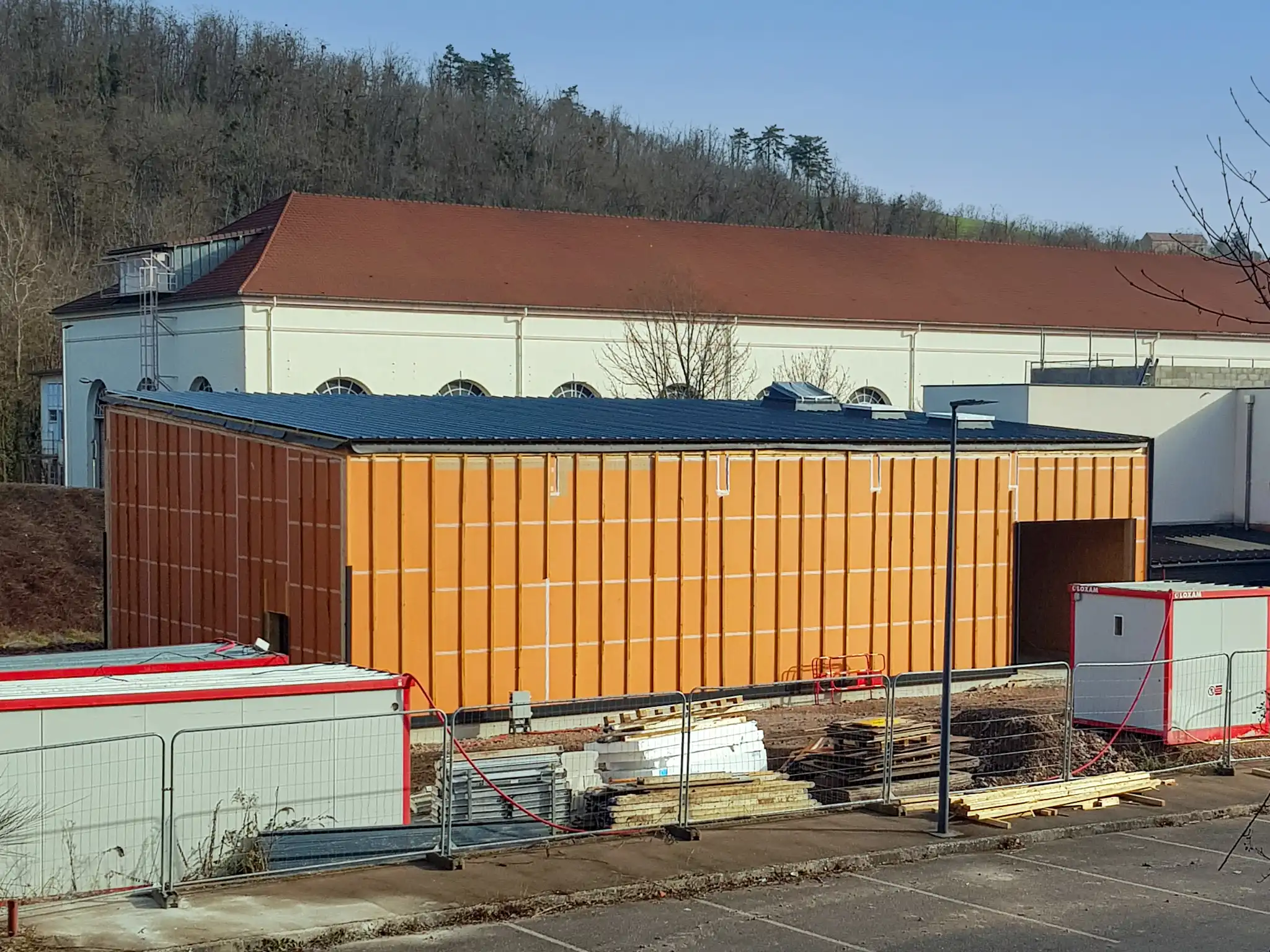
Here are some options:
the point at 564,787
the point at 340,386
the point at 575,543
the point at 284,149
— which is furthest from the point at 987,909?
the point at 284,149

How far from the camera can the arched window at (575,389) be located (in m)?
53.6

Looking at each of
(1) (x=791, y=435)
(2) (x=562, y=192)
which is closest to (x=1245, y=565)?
(1) (x=791, y=435)

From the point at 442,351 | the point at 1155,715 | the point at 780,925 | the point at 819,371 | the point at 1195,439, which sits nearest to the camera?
the point at 780,925

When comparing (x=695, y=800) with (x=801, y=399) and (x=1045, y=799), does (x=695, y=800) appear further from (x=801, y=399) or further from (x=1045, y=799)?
(x=801, y=399)

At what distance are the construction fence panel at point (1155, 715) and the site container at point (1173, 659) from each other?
0.7 inches

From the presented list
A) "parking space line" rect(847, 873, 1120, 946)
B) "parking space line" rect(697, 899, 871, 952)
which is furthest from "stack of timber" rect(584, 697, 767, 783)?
"parking space line" rect(697, 899, 871, 952)

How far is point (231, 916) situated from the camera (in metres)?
→ 12.8

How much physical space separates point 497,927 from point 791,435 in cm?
1564

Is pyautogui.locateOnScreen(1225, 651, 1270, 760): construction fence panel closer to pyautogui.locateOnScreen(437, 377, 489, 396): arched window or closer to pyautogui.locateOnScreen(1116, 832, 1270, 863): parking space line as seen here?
pyautogui.locateOnScreen(1116, 832, 1270, 863): parking space line

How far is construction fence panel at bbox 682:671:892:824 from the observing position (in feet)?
56.7

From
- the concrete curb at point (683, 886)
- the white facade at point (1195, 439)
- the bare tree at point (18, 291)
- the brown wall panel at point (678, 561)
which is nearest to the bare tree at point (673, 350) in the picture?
the white facade at point (1195, 439)

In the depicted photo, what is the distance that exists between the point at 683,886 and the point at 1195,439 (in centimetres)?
3495

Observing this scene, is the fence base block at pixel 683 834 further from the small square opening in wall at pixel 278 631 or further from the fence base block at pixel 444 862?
the small square opening in wall at pixel 278 631

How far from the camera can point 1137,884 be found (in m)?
15.3
